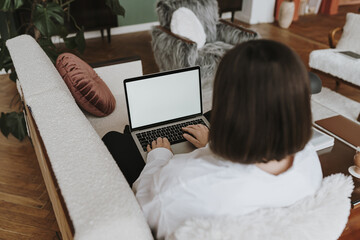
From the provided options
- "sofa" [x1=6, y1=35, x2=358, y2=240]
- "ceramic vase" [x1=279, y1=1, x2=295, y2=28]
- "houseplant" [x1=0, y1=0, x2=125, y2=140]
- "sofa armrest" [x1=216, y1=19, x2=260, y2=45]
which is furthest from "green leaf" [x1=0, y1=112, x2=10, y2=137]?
"ceramic vase" [x1=279, y1=1, x2=295, y2=28]

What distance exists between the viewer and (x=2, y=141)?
7.52 ft

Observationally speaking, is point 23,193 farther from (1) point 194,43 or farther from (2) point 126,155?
(1) point 194,43

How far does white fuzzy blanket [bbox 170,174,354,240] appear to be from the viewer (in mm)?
671

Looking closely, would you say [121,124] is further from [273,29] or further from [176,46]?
[273,29]

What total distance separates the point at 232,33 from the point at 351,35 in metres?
1.16

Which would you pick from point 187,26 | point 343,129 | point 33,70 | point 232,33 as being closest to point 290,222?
point 343,129

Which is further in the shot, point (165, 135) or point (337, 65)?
point (337, 65)

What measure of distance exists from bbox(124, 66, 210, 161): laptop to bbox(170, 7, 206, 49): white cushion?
152cm

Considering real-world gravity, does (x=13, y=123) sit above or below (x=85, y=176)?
below

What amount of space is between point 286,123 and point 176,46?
2.20 m

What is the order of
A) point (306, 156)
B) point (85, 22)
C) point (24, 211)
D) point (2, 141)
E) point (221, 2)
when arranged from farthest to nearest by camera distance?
point (221, 2), point (85, 22), point (2, 141), point (24, 211), point (306, 156)

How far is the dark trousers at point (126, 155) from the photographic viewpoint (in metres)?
1.22

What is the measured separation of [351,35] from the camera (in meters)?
3.08

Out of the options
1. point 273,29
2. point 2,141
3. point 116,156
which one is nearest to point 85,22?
point 2,141
